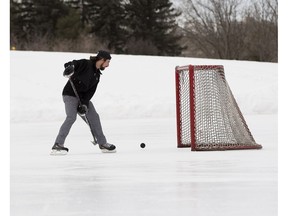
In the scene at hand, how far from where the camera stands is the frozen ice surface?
3.44 meters

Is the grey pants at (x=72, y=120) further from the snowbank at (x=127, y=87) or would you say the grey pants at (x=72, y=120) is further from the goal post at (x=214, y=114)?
the snowbank at (x=127, y=87)

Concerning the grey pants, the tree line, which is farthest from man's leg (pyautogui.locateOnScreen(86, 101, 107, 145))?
the tree line

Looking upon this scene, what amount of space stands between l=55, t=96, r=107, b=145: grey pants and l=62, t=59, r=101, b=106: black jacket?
0.22 ft

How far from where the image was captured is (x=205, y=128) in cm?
699

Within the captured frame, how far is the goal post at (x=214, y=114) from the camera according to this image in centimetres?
686

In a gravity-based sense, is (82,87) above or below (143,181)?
above

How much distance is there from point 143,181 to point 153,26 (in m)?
32.8

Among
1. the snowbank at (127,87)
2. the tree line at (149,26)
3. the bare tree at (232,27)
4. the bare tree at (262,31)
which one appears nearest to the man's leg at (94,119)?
the snowbank at (127,87)

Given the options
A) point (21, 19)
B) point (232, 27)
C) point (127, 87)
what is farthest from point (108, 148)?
point (232, 27)

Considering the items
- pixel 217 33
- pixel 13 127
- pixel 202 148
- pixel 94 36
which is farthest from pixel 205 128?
pixel 217 33

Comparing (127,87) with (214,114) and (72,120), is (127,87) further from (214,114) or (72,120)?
(72,120)

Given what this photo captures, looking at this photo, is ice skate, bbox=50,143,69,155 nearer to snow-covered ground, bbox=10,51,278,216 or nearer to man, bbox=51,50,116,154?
man, bbox=51,50,116,154

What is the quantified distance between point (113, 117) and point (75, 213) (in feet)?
32.3

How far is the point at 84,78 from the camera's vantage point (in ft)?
20.4
